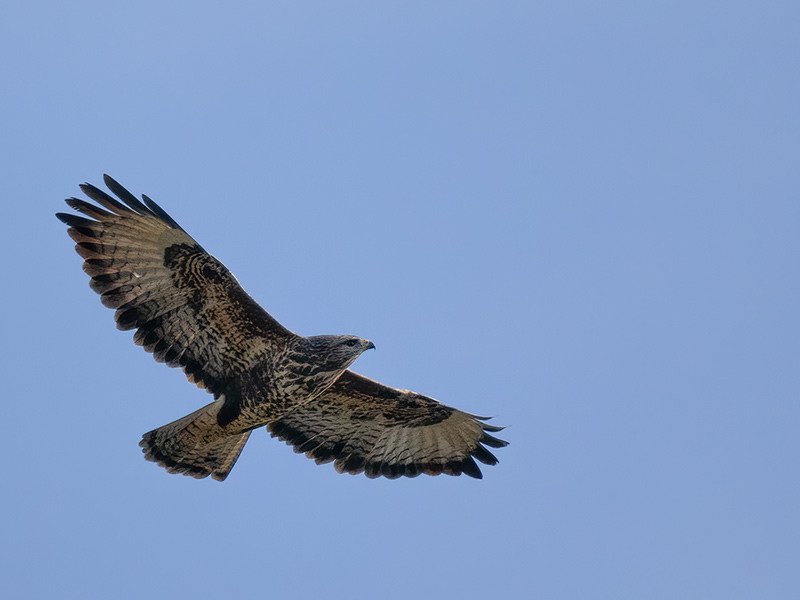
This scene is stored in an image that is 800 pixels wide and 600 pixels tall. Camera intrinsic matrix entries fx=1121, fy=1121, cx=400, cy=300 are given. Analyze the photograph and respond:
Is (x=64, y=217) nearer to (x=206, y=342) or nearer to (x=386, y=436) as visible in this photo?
(x=206, y=342)

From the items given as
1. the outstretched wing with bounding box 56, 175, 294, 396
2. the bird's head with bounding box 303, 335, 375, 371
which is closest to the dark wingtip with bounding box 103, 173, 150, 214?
the outstretched wing with bounding box 56, 175, 294, 396

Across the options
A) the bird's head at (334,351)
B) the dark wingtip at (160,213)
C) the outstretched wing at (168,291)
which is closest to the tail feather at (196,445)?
the outstretched wing at (168,291)

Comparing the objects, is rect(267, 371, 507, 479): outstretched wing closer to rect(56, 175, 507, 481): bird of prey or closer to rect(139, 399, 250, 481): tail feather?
rect(56, 175, 507, 481): bird of prey

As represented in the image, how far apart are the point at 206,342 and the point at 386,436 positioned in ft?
7.64

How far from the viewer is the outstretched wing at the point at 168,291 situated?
10.5 meters

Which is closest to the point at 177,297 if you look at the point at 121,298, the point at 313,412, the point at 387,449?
the point at 121,298

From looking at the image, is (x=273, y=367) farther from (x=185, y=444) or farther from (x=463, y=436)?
(x=463, y=436)

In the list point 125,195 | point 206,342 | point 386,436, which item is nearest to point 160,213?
point 125,195

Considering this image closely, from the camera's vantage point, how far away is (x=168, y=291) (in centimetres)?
1082

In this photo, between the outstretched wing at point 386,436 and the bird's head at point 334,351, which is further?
the outstretched wing at point 386,436

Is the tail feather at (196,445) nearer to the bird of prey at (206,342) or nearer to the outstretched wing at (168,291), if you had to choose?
the bird of prey at (206,342)

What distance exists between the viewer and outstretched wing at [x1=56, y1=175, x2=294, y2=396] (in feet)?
34.4

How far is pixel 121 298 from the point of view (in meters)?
10.7

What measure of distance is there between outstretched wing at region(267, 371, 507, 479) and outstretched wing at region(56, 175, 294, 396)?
1.24 metres
